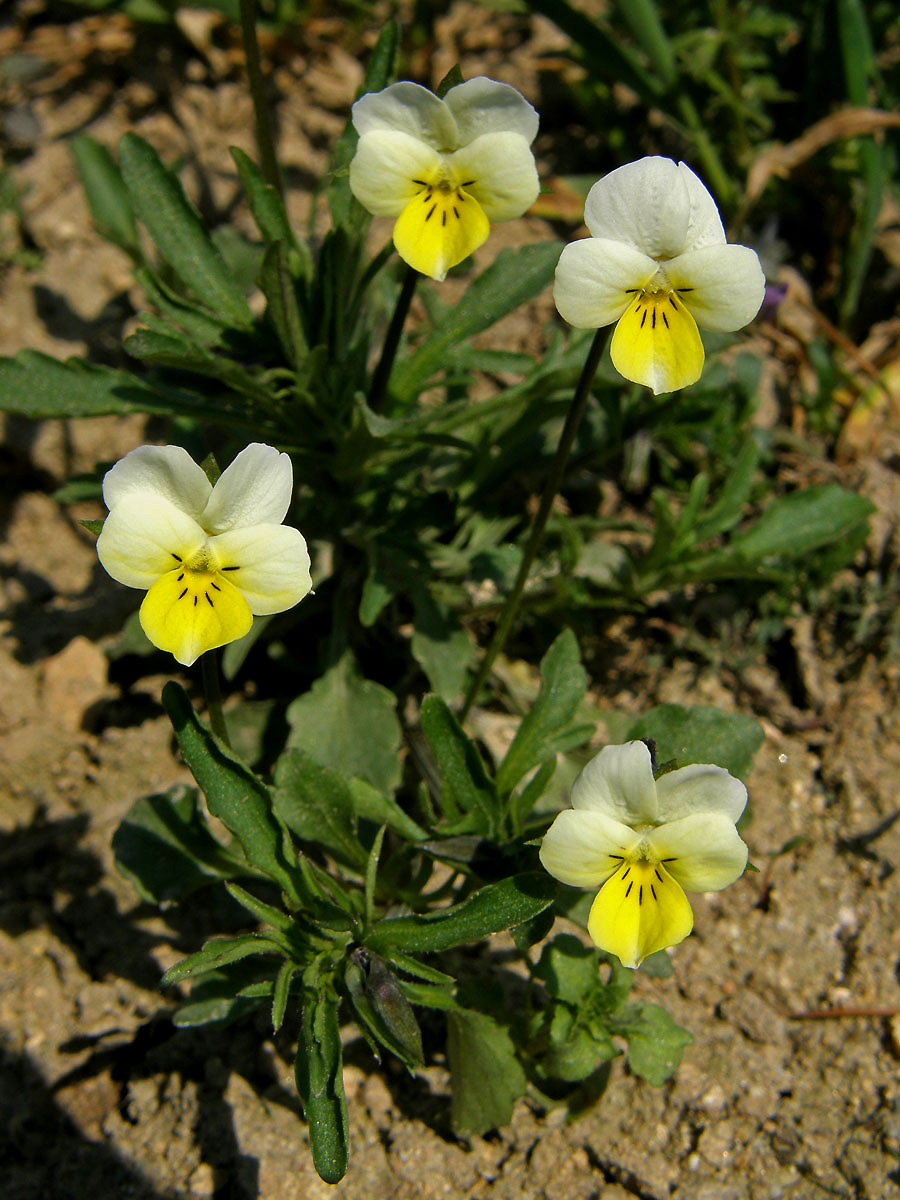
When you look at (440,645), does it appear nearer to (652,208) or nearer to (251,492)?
(251,492)

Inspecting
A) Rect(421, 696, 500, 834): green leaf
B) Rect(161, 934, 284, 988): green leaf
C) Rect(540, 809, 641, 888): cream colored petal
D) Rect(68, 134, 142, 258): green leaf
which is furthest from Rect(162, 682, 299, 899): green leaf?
Rect(68, 134, 142, 258): green leaf

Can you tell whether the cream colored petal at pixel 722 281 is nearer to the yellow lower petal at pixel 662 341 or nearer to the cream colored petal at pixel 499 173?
the yellow lower petal at pixel 662 341

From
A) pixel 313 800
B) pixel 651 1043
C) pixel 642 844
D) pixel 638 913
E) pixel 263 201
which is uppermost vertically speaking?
pixel 263 201

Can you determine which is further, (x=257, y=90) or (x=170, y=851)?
(x=257, y=90)

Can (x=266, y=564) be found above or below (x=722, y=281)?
below

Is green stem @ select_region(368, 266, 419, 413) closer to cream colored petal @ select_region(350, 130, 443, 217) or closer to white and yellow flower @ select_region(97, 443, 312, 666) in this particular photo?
cream colored petal @ select_region(350, 130, 443, 217)

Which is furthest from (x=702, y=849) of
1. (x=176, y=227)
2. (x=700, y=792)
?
(x=176, y=227)

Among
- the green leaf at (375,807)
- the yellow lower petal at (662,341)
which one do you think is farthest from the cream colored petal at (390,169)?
the green leaf at (375,807)

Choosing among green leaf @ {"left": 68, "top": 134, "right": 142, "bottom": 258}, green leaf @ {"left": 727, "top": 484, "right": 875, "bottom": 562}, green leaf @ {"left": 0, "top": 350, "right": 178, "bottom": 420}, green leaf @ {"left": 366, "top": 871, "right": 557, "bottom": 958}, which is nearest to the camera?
green leaf @ {"left": 366, "top": 871, "right": 557, "bottom": 958}
